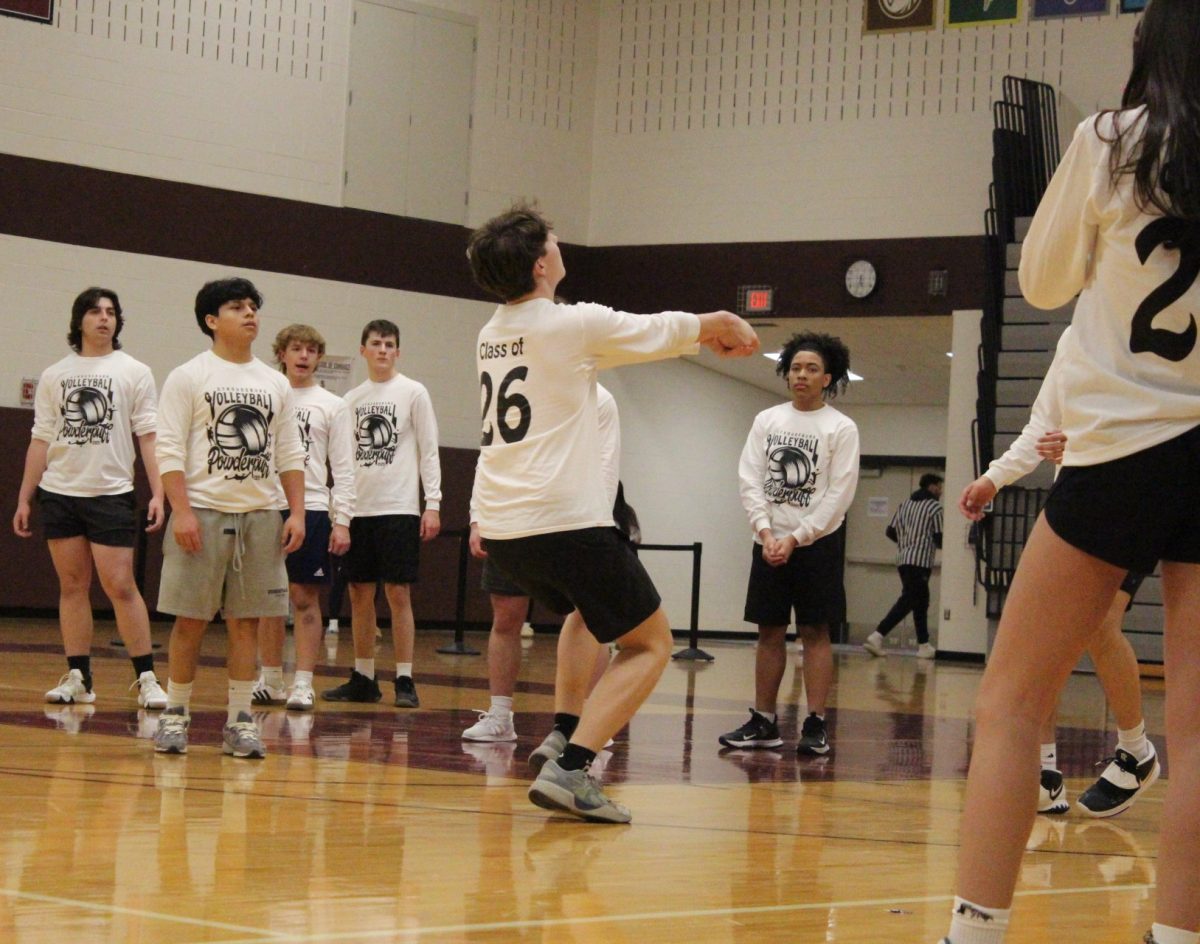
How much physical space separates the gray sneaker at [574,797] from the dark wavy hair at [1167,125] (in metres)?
2.62

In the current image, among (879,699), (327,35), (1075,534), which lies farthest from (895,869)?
(327,35)

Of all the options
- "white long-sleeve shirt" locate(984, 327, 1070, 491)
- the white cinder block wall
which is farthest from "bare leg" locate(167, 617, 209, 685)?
the white cinder block wall

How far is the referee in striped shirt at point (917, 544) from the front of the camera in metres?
16.5

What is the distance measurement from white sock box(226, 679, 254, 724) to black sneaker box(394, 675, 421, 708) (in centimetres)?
204

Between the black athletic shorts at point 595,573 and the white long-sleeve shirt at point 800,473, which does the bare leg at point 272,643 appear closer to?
the white long-sleeve shirt at point 800,473

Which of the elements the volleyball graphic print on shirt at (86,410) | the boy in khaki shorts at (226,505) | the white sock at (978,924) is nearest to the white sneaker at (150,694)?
the volleyball graphic print on shirt at (86,410)

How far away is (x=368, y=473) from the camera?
8.03 metres

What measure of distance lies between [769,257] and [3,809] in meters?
12.4

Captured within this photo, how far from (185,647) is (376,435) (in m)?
2.52

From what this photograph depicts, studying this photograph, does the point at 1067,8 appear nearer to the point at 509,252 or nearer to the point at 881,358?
the point at 881,358

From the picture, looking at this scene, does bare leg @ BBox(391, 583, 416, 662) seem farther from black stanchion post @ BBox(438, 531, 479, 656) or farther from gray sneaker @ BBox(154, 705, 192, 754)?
black stanchion post @ BBox(438, 531, 479, 656)

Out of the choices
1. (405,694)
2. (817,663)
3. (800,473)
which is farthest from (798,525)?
(405,694)

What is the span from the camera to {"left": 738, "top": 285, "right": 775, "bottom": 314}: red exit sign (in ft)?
51.6

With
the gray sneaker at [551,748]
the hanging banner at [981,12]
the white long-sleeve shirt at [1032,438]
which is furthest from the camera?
the hanging banner at [981,12]
